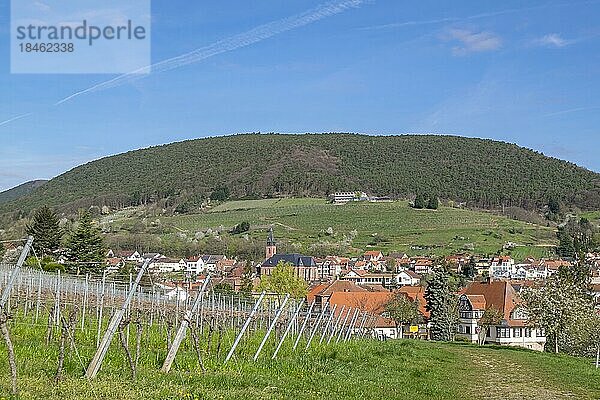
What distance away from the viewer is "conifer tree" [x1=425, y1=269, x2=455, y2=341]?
57.6 m

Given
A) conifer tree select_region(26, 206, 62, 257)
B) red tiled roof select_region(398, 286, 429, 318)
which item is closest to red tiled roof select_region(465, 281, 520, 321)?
red tiled roof select_region(398, 286, 429, 318)

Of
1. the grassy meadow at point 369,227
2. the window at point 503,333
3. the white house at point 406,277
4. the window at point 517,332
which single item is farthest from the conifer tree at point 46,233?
the grassy meadow at point 369,227

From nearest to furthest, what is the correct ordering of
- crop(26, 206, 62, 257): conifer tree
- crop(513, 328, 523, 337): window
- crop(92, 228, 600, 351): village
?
crop(26, 206, 62, 257): conifer tree < crop(92, 228, 600, 351): village < crop(513, 328, 523, 337): window

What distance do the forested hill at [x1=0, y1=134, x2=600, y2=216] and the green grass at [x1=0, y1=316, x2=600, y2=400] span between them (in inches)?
5492

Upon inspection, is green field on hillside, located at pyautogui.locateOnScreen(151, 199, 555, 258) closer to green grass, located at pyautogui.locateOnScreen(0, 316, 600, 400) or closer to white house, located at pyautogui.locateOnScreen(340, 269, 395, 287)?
white house, located at pyautogui.locateOnScreen(340, 269, 395, 287)

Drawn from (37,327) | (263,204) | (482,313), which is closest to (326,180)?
(263,204)

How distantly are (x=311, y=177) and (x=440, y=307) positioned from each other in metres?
119

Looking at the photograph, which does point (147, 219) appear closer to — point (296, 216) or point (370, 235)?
point (296, 216)

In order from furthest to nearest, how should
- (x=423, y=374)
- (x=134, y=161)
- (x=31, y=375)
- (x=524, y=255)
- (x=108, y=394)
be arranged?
(x=134, y=161)
(x=524, y=255)
(x=423, y=374)
(x=31, y=375)
(x=108, y=394)

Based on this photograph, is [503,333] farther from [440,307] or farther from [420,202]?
[420,202]

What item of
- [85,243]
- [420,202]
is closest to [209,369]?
[85,243]

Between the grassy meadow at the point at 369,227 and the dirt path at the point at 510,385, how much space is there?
99.0 m

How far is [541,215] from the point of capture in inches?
6309

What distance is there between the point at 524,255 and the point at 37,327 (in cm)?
11474
